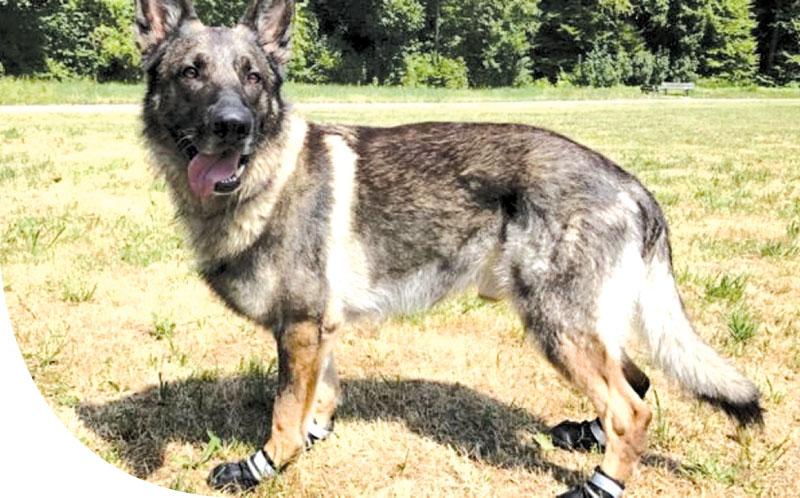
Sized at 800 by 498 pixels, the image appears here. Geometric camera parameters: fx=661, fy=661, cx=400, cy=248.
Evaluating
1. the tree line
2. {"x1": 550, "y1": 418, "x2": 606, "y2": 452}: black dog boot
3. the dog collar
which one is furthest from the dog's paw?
the tree line

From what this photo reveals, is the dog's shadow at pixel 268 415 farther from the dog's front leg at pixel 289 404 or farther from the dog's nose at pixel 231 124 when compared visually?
the dog's nose at pixel 231 124

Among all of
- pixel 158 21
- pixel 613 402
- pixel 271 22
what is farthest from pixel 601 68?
pixel 158 21

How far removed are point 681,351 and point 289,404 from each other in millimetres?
1593

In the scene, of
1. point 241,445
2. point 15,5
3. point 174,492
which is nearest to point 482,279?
point 241,445

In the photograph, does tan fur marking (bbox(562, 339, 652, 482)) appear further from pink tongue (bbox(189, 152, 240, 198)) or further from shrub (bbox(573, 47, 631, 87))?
shrub (bbox(573, 47, 631, 87))

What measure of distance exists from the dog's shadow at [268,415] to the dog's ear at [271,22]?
166cm

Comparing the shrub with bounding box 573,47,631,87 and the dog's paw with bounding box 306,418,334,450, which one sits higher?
the shrub with bounding box 573,47,631,87

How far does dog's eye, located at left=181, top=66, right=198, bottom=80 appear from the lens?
255cm

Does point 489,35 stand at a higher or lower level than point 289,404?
higher

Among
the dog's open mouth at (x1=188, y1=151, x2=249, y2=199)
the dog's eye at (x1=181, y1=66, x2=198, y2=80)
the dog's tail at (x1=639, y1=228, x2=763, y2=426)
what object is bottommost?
the dog's tail at (x1=639, y1=228, x2=763, y2=426)

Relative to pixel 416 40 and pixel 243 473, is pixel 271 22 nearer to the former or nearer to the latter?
pixel 416 40

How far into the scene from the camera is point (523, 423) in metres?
3.18

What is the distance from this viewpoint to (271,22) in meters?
2.73

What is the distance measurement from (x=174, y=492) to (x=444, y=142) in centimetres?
180
